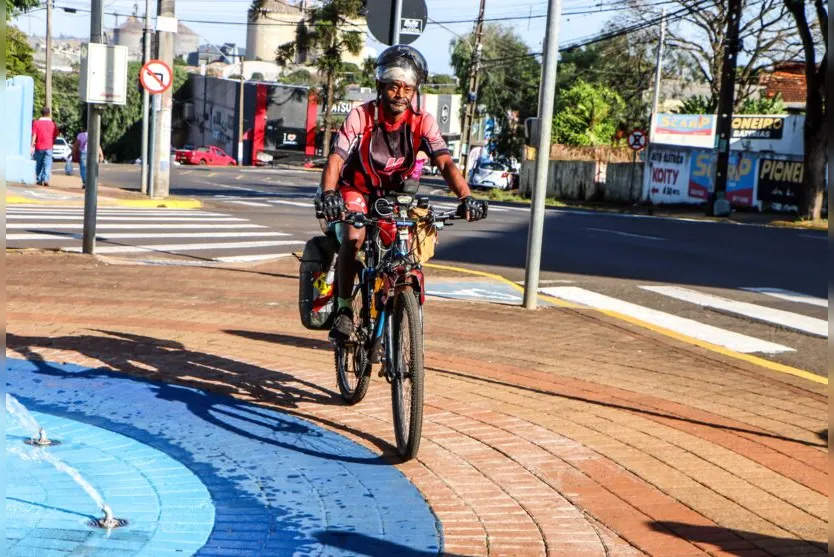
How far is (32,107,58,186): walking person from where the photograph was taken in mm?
26422

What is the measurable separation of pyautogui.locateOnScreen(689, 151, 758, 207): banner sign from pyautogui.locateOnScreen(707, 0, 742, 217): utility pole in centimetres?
390

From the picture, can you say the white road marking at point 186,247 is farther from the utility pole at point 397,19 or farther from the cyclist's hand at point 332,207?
the cyclist's hand at point 332,207

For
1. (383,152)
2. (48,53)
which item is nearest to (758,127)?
(48,53)

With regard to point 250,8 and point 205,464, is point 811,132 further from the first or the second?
point 250,8

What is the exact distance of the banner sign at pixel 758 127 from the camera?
43.0 m

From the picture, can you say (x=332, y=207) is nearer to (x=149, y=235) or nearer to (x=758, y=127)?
(x=149, y=235)

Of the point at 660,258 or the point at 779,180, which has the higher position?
the point at 779,180

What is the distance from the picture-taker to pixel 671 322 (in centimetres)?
1079

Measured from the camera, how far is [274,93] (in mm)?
82125

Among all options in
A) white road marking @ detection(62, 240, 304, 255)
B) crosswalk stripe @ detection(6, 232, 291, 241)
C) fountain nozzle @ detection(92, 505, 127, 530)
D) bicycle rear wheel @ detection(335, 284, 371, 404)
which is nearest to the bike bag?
bicycle rear wheel @ detection(335, 284, 371, 404)

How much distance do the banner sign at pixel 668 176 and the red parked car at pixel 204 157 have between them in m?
35.0

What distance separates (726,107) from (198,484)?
3053 cm

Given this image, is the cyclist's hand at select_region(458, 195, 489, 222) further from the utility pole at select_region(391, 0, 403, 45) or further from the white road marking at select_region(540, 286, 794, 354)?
the white road marking at select_region(540, 286, 794, 354)

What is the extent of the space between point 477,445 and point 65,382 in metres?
2.69
